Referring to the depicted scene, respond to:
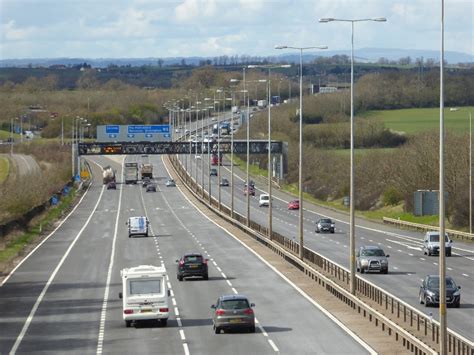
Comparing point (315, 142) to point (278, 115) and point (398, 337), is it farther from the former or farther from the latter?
point (398, 337)

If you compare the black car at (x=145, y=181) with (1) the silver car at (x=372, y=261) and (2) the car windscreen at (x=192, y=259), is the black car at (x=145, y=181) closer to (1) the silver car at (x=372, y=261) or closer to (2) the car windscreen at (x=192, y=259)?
(1) the silver car at (x=372, y=261)

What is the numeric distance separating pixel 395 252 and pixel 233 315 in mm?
39110

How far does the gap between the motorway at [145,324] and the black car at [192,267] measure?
1.57 feet

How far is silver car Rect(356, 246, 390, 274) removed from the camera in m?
66.4

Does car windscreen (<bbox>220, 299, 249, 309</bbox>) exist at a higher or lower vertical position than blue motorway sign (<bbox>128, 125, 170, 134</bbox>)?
lower

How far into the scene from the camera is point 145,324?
156 feet

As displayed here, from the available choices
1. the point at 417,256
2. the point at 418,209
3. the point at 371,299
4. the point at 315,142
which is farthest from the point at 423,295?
the point at 315,142

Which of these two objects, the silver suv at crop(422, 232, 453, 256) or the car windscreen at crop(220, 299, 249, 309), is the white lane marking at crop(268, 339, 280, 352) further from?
the silver suv at crop(422, 232, 453, 256)

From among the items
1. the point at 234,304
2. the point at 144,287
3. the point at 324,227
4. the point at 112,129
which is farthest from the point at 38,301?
the point at 112,129

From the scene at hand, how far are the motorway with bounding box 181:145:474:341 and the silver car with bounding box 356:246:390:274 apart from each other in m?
0.45

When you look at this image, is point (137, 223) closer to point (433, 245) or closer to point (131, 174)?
point (433, 245)

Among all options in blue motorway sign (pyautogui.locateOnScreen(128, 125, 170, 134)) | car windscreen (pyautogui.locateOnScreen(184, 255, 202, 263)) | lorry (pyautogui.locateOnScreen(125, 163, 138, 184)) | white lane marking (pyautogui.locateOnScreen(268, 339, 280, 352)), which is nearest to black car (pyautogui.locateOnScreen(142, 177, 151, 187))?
lorry (pyautogui.locateOnScreen(125, 163, 138, 184))

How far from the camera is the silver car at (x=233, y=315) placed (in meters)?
44.0

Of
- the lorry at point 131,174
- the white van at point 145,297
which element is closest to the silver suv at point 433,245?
the white van at point 145,297
